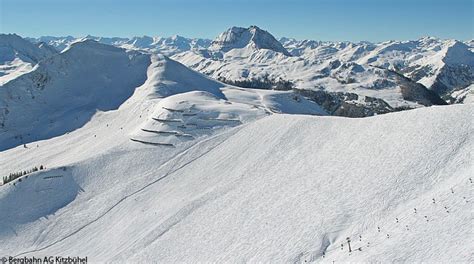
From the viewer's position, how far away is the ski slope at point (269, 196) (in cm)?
3991

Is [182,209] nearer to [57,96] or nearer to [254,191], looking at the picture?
[254,191]

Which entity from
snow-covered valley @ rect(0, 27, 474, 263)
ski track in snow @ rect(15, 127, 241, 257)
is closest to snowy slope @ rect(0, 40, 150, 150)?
snow-covered valley @ rect(0, 27, 474, 263)

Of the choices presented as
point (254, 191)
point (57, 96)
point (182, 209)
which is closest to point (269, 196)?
point (254, 191)

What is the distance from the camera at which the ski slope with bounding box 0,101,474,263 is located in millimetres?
39906

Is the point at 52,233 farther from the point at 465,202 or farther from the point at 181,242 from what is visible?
the point at 465,202

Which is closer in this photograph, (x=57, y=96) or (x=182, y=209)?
(x=182, y=209)

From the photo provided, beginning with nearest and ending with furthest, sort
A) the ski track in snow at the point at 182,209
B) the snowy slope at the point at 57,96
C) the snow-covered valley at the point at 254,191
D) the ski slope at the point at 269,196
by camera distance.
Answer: the ski slope at the point at 269,196 < the snow-covered valley at the point at 254,191 < the ski track in snow at the point at 182,209 < the snowy slope at the point at 57,96

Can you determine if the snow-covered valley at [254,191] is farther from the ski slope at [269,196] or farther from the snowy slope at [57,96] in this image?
the snowy slope at [57,96]

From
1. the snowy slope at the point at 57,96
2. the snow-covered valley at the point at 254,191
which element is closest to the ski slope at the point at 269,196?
the snow-covered valley at the point at 254,191

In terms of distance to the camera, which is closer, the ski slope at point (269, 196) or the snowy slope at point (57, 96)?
the ski slope at point (269, 196)

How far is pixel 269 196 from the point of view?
57.0 m

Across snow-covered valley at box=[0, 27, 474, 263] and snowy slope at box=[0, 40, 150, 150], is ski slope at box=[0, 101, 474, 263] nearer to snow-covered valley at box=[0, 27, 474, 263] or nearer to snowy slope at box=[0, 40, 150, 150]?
snow-covered valley at box=[0, 27, 474, 263]

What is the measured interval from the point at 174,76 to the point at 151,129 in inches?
3768

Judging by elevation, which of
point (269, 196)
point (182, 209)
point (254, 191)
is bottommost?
point (182, 209)
